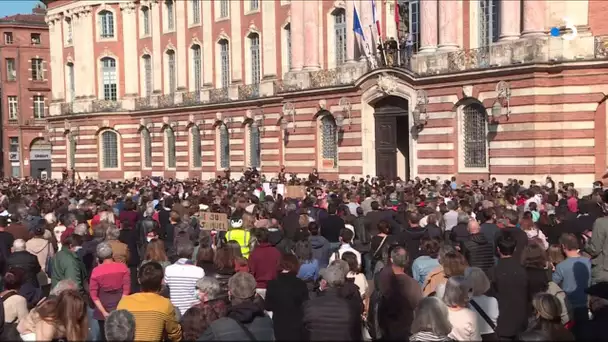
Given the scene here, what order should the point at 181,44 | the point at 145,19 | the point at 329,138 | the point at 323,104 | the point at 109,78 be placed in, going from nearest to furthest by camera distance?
the point at 323,104 → the point at 329,138 → the point at 181,44 → the point at 145,19 → the point at 109,78

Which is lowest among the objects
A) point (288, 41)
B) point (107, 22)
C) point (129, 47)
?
point (288, 41)

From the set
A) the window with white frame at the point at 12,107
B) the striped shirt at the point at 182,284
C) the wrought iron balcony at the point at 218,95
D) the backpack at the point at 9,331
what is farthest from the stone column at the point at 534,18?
the window with white frame at the point at 12,107

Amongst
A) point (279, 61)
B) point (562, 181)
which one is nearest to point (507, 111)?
point (562, 181)

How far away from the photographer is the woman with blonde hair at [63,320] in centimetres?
733

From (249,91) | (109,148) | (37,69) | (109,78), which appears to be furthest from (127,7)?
(37,69)

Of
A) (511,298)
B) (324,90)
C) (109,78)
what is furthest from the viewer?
(109,78)

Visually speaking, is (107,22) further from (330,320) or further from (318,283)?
(330,320)

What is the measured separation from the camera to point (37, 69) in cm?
7419

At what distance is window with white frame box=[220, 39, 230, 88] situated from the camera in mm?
46844

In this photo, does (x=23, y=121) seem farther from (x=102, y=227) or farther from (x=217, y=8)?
(x=102, y=227)

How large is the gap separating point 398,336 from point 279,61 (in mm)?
34665

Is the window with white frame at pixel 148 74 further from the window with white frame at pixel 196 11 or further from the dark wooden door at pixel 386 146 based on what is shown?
the dark wooden door at pixel 386 146

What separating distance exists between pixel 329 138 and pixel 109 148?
22.6 meters

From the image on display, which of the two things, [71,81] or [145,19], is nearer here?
[145,19]
